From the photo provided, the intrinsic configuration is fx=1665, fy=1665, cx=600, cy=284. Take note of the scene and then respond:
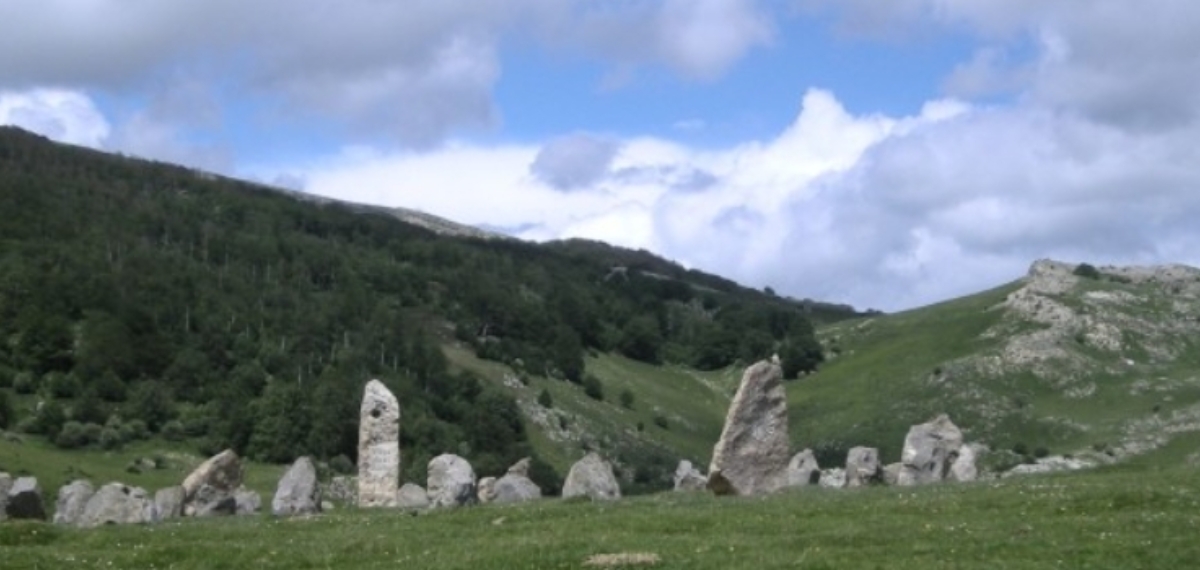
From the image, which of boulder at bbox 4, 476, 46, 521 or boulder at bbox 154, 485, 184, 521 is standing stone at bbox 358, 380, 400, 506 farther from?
boulder at bbox 4, 476, 46, 521

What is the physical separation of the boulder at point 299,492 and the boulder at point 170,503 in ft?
10.5

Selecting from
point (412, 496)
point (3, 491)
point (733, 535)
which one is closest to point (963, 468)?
point (412, 496)

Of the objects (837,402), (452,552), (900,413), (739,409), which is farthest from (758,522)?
(837,402)

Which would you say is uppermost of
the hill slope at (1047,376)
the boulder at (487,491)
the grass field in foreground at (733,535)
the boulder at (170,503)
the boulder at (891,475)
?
the hill slope at (1047,376)

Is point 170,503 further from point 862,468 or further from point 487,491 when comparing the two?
point 862,468

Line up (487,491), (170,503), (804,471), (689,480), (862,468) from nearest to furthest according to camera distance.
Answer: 1. (170,503)
2. (862,468)
3. (487,491)
4. (689,480)
5. (804,471)

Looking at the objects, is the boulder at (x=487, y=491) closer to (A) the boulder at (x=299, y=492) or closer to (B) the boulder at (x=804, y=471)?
(A) the boulder at (x=299, y=492)

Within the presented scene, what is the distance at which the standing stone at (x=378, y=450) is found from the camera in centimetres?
5744

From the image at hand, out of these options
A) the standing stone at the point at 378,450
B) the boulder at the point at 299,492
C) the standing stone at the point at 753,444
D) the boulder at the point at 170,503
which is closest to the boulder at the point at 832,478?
the standing stone at the point at 753,444

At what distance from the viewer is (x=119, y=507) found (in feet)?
181

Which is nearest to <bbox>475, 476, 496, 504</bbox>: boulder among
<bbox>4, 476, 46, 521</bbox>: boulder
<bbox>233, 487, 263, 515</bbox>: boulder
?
<bbox>233, 487, 263, 515</bbox>: boulder

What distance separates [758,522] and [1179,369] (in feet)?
432

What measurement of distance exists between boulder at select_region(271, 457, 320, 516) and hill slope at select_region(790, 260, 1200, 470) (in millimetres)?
87023

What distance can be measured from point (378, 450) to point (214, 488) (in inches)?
267
